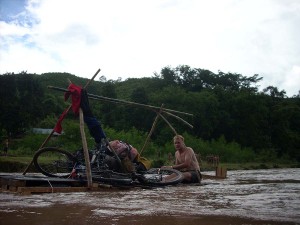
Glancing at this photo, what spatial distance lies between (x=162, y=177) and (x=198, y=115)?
33199mm

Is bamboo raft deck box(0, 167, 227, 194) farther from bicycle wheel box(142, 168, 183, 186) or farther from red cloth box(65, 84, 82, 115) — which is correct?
red cloth box(65, 84, 82, 115)

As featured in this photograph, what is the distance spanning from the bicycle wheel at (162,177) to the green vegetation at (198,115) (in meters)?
16.4

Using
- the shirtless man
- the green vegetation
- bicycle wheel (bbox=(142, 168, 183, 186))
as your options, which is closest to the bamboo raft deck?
bicycle wheel (bbox=(142, 168, 183, 186))

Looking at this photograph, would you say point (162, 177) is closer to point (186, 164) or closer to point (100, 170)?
point (186, 164)

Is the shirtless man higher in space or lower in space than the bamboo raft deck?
higher

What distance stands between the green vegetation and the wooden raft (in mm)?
18901

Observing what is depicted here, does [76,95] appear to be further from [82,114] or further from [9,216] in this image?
[9,216]

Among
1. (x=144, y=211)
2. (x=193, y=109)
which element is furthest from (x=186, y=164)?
(x=193, y=109)

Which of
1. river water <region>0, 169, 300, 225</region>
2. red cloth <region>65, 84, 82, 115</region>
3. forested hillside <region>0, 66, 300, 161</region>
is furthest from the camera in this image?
forested hillside <region>0, 66, 300, 161</region>

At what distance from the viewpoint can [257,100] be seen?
154ft

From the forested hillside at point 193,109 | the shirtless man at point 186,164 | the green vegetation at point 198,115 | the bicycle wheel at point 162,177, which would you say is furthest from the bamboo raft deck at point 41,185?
the forested hillside at point 193,109

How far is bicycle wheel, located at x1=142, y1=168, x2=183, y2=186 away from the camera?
8633mm

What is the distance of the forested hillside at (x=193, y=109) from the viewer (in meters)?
38.8

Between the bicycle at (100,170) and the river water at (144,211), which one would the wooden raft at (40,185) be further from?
the river water at (144,211)
